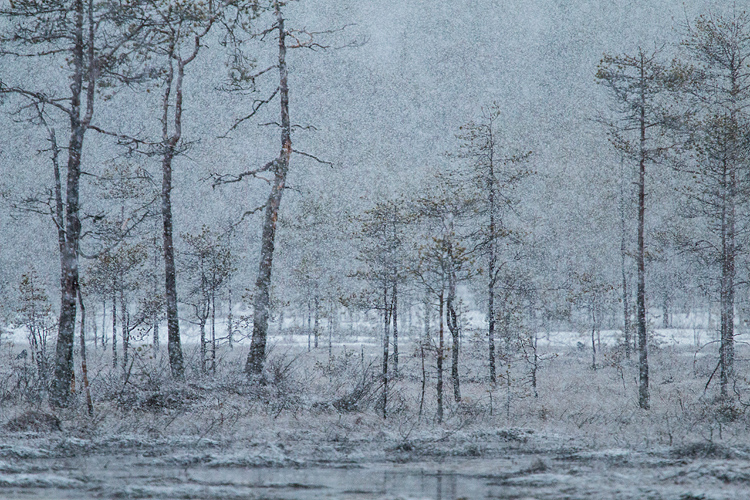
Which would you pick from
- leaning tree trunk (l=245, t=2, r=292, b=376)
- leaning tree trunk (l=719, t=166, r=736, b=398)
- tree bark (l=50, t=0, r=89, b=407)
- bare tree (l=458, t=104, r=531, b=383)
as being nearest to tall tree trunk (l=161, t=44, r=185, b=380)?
leaning tree trunk (l=245, t=2, r=292, b=376)

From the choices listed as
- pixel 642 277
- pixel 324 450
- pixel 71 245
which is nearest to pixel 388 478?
pixel 324 450

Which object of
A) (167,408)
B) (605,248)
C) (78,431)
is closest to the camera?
(78,431)

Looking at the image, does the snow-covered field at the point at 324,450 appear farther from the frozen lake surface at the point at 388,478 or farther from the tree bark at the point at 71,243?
the tree bark at the point at 71,243

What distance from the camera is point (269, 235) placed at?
46.2 ft

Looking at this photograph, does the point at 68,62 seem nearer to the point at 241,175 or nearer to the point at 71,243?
the point at 71,243

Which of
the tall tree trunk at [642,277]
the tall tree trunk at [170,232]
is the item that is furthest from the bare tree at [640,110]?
the tall tree trunk at [170,232]

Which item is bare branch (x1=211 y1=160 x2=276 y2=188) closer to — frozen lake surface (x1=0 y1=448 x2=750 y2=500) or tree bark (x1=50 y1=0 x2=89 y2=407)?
tree bark (x1=50 y1=0 x2=89 y2=407)

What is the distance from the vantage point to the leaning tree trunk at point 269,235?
43.5ft

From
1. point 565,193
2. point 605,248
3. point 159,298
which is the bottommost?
point 159,298

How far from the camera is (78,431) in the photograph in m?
7.71

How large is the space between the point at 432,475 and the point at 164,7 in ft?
40.6

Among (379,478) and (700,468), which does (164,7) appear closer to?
(379,478)

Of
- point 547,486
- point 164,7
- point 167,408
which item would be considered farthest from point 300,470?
point 164,7

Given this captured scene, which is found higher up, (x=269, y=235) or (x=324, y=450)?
(x=269, y=235)
